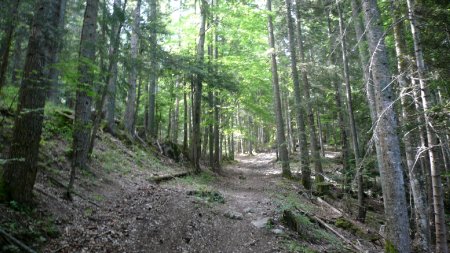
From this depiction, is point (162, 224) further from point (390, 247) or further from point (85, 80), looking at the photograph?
point (390, 247)

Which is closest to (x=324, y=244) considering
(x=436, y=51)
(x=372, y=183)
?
(x=436, y=51)

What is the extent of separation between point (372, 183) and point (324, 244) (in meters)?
14.1

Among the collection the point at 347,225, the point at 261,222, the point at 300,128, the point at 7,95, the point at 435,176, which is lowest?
the point at 347,225

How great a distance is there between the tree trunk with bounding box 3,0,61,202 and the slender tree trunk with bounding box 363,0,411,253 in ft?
21.8

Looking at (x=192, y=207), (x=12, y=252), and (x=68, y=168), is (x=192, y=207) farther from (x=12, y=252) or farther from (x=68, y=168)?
(x=12, y=252)

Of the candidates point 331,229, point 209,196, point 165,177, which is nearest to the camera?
point 331,229

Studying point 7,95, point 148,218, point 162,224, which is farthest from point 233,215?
point 7,95

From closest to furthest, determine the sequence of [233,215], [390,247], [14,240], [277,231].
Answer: [14,240], [390,247], [277,231], [233,215]

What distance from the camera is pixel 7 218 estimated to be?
5.00 meters

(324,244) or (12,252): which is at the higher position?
(12,252)

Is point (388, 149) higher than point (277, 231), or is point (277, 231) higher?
point (388, 149)

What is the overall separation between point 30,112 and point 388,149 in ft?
24.0

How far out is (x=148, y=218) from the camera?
7730mm

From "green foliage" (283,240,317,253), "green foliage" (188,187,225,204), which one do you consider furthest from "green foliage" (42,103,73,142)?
"green foliage" (283,240,317,253)
